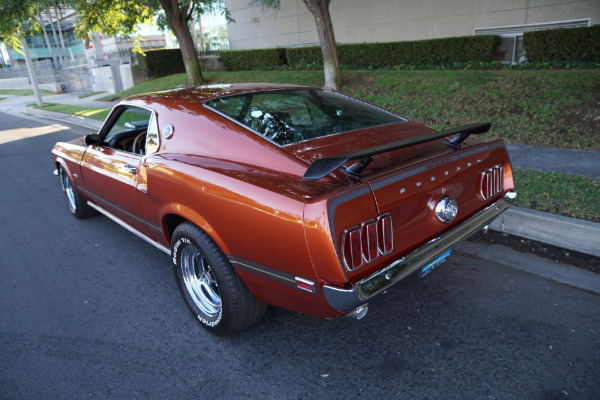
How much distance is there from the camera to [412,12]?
15727mm

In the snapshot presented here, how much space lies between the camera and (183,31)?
14.9m

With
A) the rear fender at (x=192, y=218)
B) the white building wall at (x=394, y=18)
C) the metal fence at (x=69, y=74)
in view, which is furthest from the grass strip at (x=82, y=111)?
the rear fender at (x=192, y=218)

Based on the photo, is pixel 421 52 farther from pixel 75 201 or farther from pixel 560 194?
pixel 75 201

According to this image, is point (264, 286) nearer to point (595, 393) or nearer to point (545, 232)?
point (595, 393)

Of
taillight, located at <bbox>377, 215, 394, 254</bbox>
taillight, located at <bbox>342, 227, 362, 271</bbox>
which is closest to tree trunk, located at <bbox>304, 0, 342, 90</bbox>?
taillight, located at <bbox>377, 215, 394, 254</bbox>

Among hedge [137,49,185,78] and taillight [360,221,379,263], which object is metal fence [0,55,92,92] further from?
taillight [360,221,379,263]

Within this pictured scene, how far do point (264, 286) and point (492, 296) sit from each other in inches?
69.2

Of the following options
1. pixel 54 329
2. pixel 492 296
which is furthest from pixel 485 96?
pixel 54 329

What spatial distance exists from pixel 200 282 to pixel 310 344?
906mm

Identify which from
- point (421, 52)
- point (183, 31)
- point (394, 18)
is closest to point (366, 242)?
point (421, 52)

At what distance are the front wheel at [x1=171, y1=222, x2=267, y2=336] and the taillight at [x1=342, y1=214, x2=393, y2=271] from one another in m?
0.84

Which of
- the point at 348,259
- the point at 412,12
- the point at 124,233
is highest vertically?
the point at 412,12

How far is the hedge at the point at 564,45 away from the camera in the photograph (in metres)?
9.71

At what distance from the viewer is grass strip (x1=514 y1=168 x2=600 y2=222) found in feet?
13.2
